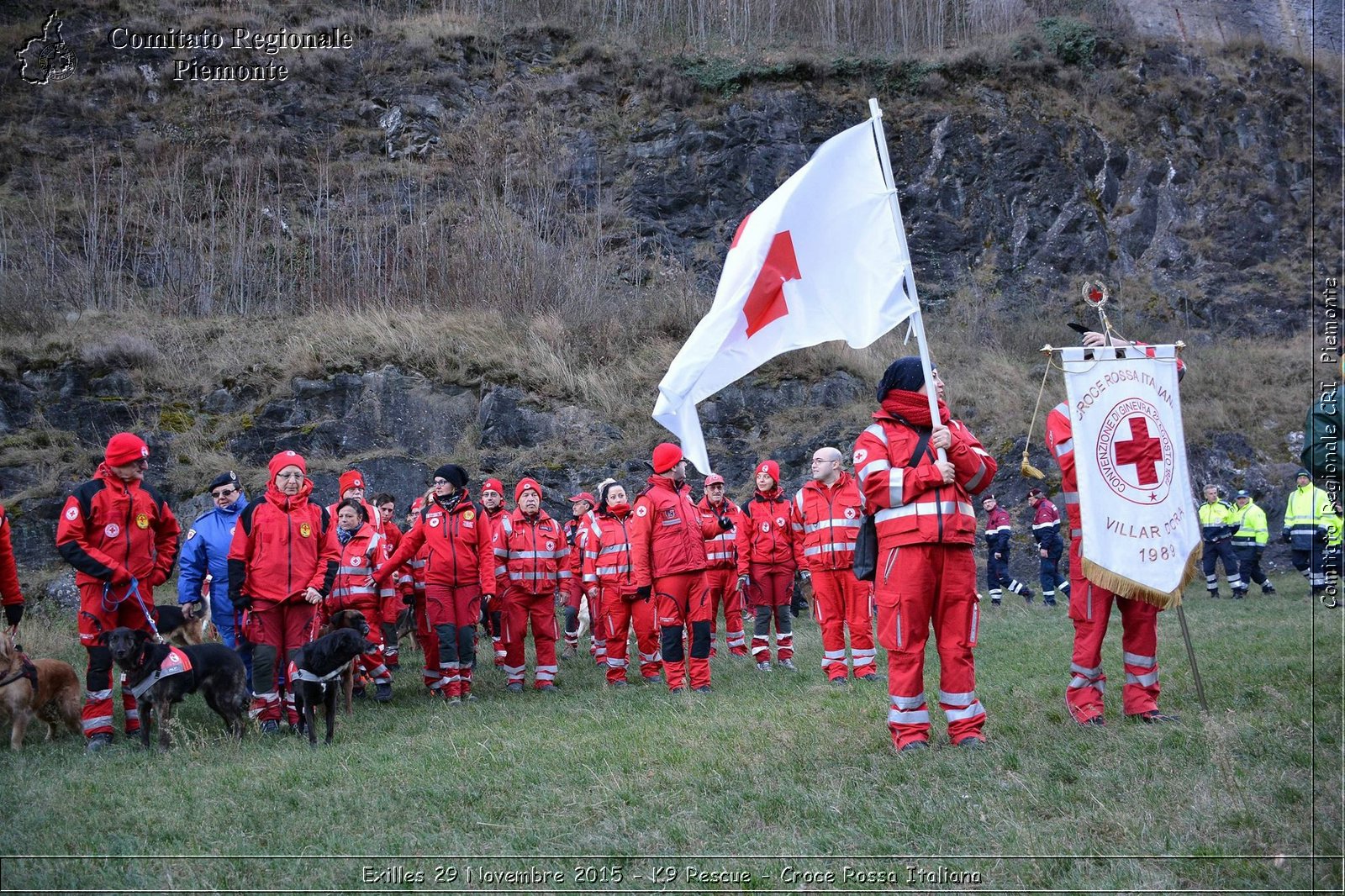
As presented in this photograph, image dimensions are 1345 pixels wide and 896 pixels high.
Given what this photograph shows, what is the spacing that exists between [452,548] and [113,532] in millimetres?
3283

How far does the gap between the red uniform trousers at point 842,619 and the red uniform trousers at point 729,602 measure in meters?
1.20

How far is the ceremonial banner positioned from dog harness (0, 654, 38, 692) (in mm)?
8614

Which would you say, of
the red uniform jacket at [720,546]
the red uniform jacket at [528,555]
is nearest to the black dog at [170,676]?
the red uniform jacket at [528,555]

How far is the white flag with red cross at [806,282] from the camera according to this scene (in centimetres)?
693

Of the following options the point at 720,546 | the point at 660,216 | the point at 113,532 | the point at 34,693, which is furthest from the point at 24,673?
the point at 660,216

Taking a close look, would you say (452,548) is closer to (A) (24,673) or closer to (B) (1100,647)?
(A) (24,673)

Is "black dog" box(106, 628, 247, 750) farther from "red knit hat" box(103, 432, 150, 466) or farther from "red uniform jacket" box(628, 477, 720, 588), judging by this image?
"red uniform jacket" box(628, 477, 720, 588)

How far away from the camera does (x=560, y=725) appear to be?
366 inches

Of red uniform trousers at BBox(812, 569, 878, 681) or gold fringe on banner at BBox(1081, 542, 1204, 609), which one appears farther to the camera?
red uniform trousers at BBox(812, 569, 878, 681)

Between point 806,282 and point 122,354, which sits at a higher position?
point 122,354

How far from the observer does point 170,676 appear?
346 inches

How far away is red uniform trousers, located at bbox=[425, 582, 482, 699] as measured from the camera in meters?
11.4

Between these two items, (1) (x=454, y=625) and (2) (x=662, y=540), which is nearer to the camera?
(2) (x=662, y=540)

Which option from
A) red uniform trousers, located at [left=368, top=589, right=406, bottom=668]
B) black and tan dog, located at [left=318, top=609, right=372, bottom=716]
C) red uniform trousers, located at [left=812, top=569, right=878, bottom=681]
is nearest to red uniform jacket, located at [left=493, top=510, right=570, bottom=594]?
red uniform trousers, located at [left=368, top=589, right=406, bottom=668]
